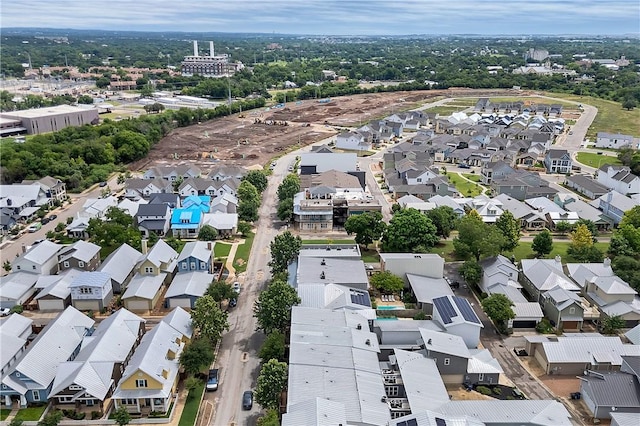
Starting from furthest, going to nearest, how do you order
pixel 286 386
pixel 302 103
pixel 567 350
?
pixel 302 103 → pixel 567 350 → pixel 286 386

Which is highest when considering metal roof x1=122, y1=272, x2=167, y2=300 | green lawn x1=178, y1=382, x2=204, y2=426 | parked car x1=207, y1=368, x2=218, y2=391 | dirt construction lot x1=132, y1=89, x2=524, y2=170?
metal roof x1=122, y1=272, x2=167, y2=300

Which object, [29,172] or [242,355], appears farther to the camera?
[29,172]

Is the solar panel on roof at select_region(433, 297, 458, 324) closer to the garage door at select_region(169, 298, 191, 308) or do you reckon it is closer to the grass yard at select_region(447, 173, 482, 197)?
the garage door at select_region(169, 298, 191, 308)

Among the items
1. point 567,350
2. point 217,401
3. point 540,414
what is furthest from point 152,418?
point 567,350

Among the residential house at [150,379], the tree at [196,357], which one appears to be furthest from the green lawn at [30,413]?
the tree at [196,357]

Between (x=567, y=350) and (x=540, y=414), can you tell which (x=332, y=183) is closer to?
(x=567, y=350)

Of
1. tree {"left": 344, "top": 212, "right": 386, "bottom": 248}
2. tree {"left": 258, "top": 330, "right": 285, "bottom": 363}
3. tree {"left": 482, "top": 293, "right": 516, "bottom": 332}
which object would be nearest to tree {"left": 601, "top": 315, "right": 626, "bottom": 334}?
tree {"left": 482, "top": 293, "right": 516, "bottom": 332}
